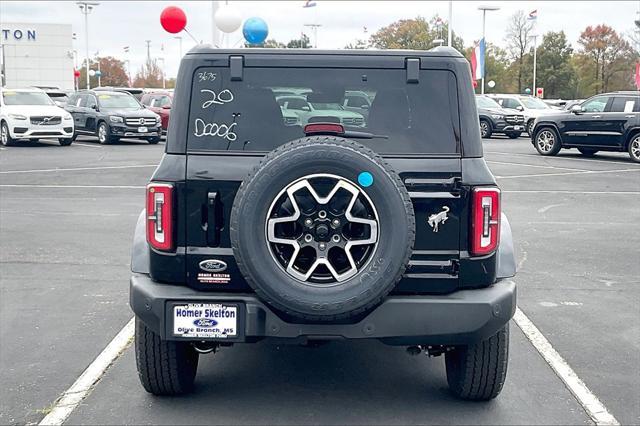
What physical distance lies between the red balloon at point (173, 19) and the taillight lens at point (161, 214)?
734 inches

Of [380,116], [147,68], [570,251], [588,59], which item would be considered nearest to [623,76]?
[588,59]

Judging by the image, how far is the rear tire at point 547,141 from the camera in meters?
22.8

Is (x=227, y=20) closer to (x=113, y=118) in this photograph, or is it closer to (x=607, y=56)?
(x=113, y=118)

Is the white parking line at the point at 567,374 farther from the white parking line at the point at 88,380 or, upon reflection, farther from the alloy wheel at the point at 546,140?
the alloy wheel at the point at 546,140

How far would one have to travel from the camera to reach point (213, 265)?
4.29 metres

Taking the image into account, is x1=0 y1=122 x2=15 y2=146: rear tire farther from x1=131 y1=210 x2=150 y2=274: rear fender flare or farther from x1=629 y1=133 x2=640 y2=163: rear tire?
x1=131 y1=210 x2=150 y2=274: rear fender flare

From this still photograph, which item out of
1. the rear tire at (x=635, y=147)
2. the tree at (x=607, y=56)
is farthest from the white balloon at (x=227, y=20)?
the tree at (x=607, y=56)

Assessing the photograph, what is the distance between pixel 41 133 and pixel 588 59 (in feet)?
228

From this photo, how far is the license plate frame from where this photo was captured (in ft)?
13.8

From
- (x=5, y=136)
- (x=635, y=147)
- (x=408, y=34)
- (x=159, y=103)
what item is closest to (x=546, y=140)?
(x=635, y=147)

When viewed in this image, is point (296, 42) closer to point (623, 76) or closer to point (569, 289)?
point (623, 76)

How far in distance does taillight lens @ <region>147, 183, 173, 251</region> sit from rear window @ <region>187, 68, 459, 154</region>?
270mm

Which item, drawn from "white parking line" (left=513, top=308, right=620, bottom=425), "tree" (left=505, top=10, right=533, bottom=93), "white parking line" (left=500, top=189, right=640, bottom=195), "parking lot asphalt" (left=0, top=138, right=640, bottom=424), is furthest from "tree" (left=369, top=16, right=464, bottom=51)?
"white parking line" (left=513, top=308, right=620, bottom=425)

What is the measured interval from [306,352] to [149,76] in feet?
388
